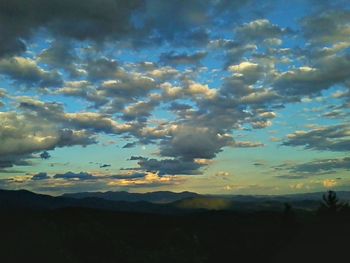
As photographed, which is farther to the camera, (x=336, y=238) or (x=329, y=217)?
(x=329, y=217)

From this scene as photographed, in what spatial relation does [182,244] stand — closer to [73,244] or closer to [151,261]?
[151,261]

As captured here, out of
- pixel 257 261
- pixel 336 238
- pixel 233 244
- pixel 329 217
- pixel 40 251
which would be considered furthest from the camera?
pixel 233 244

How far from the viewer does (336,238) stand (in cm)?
9594

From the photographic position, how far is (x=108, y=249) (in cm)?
12950

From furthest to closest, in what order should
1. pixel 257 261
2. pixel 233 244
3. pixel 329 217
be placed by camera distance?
pixel 233 244 → pixel 257 261 → pixel 329 217

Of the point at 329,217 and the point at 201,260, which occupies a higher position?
the point at 329,217

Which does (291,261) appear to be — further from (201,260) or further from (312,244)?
(201,260)

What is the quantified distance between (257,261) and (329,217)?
75.2 feet

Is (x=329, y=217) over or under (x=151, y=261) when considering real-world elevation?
over

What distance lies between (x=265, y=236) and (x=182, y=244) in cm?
2490

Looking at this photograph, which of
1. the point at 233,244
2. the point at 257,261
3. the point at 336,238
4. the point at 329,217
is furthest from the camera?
the point at 233,244

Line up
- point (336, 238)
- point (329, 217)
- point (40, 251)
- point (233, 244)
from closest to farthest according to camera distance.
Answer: point (336, 238)
point (329, 217)
point (40, 251)
point (233, 244)

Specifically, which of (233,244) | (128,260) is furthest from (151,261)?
(233,244)

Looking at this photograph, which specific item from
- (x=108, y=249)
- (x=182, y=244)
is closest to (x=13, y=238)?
(x=108, y=249)
